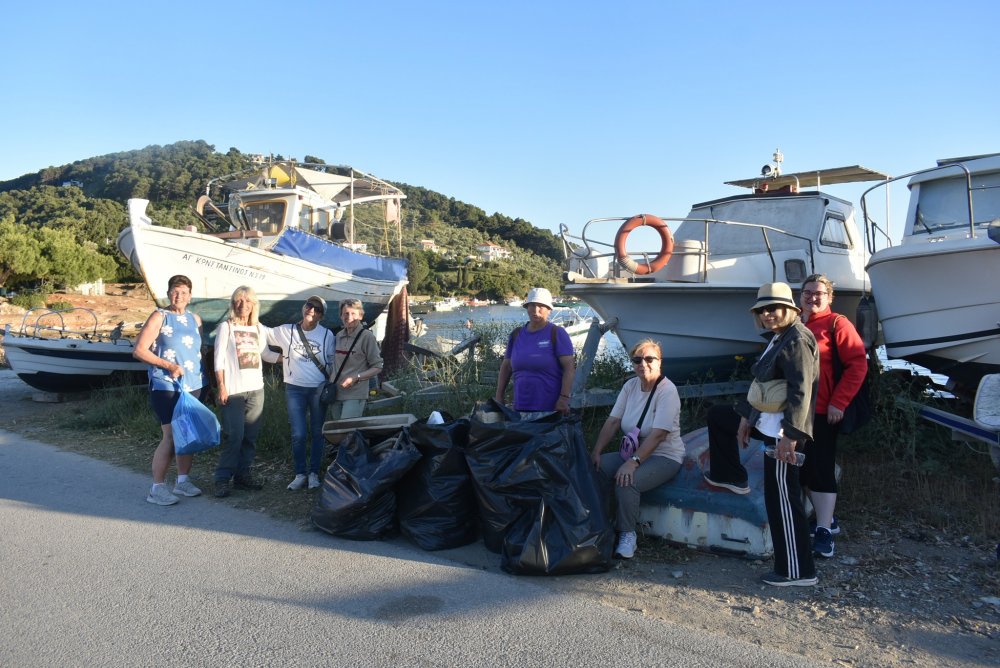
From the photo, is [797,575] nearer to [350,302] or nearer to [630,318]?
[350,302]

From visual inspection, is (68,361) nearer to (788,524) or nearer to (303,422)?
(303,422)

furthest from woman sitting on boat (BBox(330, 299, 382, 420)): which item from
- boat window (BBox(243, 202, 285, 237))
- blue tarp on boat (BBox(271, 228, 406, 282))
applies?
boat window (BBox(243, 202, 285, 237))

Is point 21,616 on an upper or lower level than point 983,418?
lower

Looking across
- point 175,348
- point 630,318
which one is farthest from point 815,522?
point 175,348

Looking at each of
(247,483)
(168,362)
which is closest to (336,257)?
(247,483)

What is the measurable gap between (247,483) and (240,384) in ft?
2.61

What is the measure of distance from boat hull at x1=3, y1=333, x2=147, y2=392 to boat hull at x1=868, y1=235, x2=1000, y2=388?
10.0 meters

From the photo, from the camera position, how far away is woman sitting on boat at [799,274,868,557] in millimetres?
4035

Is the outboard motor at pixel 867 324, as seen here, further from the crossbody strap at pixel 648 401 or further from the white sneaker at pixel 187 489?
the white sneaker at pixel 187 489

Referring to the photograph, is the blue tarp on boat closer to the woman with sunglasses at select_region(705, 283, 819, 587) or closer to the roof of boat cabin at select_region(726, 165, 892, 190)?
the roof of boat cabin at select_region(726, 165, 892, 190)

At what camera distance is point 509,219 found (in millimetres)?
99500

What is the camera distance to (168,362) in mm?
5215

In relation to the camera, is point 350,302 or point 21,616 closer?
point 21,616

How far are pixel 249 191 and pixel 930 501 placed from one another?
1251 centimetres
